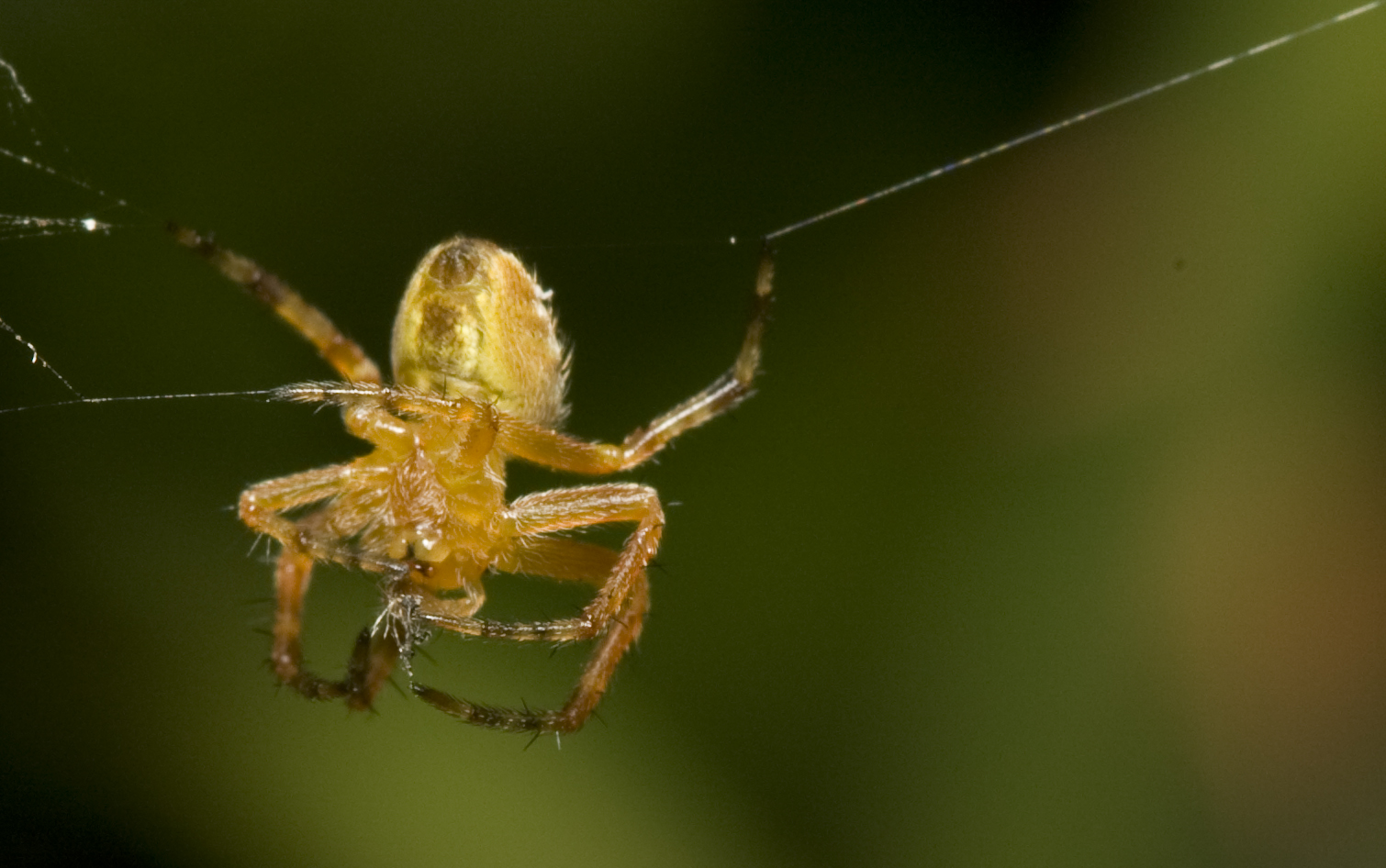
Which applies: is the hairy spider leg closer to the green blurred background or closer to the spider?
the spider

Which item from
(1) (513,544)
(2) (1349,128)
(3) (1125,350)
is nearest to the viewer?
(1) (513,544)

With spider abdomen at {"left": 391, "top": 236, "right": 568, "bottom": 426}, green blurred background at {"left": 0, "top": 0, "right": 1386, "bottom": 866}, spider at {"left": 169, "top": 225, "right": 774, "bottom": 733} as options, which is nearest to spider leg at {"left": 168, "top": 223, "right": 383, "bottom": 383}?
spider at {"left": 169, "top": 225, "right": 774, "bottom": 733}

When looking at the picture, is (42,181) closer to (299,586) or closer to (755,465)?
(299,586)

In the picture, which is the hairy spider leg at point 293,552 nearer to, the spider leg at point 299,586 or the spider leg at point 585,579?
the spider leg at point 299,586

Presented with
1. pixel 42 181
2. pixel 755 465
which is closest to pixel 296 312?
pixel 42 181

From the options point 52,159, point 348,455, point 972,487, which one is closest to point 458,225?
point 348,455

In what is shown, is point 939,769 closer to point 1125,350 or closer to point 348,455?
point 1125,350
